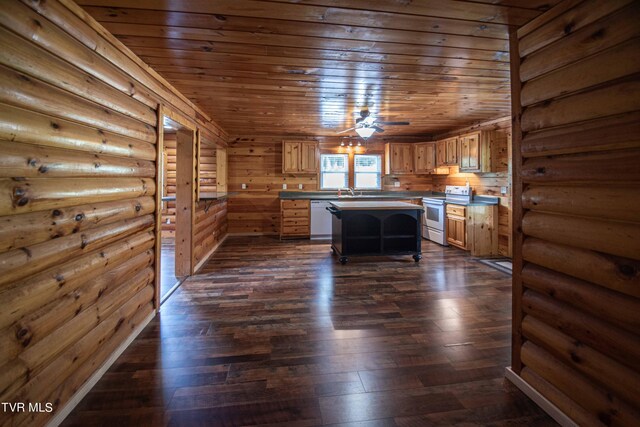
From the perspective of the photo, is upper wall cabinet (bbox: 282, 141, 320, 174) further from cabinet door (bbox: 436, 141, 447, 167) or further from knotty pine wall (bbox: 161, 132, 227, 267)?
cabinet door (bbox: 436, 141, 447, 167)

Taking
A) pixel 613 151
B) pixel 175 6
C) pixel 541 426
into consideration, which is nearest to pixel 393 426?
pixel 541 426

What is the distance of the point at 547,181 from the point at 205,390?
2364 millimetres

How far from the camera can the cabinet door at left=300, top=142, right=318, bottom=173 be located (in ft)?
22.1

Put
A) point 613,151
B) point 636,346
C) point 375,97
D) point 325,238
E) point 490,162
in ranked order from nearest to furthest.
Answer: point 636,346
point 613,151
point 375,97
point 490,162
point 325,238

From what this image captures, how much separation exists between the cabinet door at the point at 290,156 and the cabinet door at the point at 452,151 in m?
3.28

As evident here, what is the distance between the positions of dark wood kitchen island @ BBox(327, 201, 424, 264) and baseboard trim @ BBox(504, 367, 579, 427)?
114 inches

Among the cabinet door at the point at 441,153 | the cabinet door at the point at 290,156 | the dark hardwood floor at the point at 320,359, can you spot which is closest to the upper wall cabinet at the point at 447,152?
the cabinet door at the point at 441,153

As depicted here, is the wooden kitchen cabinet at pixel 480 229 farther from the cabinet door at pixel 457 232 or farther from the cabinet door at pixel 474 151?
the cabinet door at pixel 474 151

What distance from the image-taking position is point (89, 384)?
70.3 inches

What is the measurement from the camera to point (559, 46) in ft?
5.05

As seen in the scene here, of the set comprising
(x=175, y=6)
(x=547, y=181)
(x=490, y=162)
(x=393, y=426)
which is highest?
(x=175, y=6)

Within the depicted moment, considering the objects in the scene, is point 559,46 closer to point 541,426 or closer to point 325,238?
point 541,426

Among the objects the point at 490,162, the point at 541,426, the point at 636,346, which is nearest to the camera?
the point at 636,346

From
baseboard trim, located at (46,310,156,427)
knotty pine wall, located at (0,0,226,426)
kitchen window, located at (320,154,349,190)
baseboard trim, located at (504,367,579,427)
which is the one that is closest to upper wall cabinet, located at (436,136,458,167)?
kitchen window, located at (320,154,349,190)
